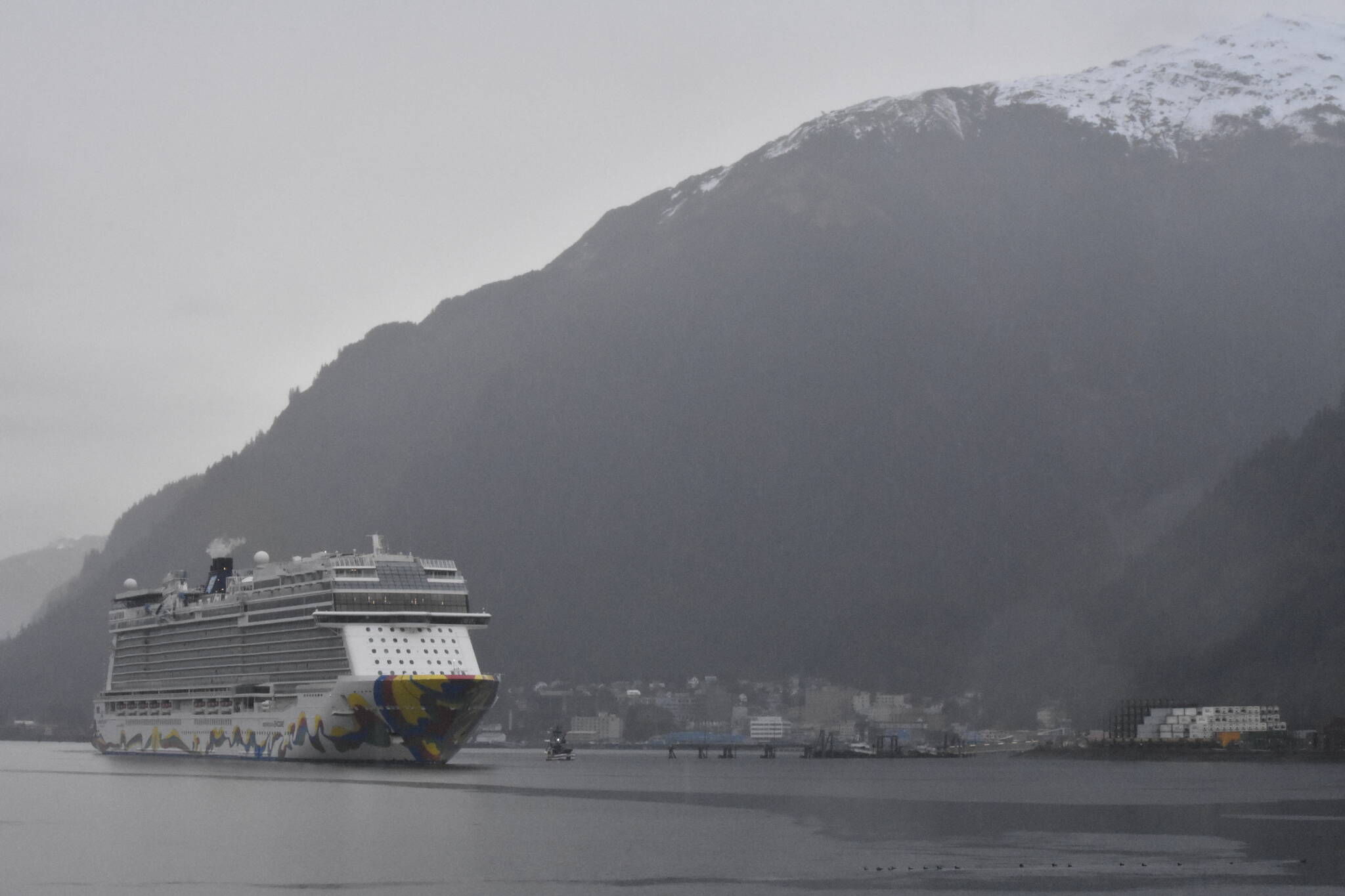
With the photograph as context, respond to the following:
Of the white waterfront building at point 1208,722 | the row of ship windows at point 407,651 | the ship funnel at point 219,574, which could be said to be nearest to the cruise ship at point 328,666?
the row of ship windows at point 407,651

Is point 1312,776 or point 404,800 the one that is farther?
point 1312,776

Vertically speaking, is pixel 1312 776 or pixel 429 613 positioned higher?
pixel 429 613

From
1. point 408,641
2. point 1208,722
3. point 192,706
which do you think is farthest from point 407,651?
point 1208,722

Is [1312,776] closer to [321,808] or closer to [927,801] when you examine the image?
[927,801]

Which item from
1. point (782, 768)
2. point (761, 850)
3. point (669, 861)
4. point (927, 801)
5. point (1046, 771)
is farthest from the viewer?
point (782, 768)

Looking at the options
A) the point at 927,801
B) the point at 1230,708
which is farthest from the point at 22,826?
the point at 1230,708

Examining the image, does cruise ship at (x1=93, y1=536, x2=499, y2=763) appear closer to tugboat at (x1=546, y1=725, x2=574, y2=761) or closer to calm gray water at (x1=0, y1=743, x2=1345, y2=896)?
calm gray water at (x1=0, y1=743, x2=1345, y2=896)

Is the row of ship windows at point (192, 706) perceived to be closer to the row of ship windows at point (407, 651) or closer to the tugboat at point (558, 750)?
the row of ship windows at point (407, 651)
